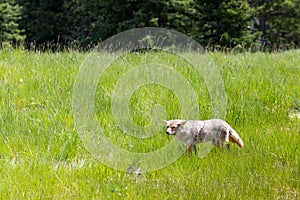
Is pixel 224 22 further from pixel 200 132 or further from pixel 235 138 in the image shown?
pixel 200 132

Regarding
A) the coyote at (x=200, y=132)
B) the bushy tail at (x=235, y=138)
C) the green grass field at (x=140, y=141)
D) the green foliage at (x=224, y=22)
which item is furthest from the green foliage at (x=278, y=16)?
the coyote at (x=200, y=132)

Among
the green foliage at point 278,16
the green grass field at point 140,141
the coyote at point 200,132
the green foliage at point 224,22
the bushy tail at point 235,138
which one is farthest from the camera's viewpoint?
the green foliage at point 278,16

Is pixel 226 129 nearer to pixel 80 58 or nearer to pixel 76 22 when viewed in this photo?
pixel 80 58

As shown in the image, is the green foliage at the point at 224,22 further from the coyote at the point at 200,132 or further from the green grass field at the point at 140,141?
the coyote at the point at 200,132

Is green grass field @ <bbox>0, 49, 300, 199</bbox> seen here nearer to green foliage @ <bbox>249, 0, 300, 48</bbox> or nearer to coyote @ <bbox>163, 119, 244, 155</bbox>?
coyote @ <bbox>163, 119, 244, 155</bbox>

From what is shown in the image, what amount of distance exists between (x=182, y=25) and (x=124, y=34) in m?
4.13

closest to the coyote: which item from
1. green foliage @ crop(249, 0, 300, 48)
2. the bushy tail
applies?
the bushy tail

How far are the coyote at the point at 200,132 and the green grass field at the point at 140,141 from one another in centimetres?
14

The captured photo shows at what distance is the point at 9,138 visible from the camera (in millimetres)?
4312

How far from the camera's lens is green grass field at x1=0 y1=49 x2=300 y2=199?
Result: 131 inches

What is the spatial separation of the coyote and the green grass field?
14cm

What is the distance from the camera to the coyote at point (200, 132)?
3912mm

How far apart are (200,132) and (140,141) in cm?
78

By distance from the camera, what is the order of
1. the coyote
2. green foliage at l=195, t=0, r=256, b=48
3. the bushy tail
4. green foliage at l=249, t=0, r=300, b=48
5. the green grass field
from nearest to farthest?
1. the green grass field
2. the coyote
3. the bushy tail
4. green foliage at l=195, t=0, r=256, b=48
5. green foliage at l=249, t=0, r=300, b=48
